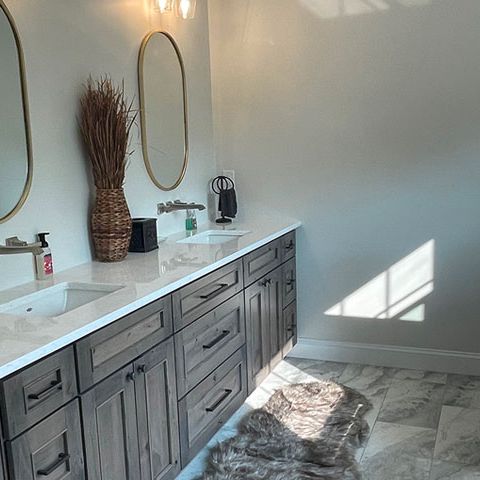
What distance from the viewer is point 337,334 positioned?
3600 millimetres

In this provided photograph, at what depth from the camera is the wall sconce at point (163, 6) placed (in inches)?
118

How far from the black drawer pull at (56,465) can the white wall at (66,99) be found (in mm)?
728

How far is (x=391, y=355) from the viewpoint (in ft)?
11.4

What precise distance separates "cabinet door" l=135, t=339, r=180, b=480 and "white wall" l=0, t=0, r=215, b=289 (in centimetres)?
59

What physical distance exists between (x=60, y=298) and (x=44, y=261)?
178mm

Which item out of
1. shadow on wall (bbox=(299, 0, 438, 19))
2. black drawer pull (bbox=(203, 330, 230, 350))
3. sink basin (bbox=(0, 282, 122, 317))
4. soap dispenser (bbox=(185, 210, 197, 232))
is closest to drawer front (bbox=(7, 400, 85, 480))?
sink basin (bbox=(0, 282, 122, 317))

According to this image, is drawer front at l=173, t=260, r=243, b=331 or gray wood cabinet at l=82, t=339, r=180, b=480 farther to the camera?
drawer front at l=173, t=260, r=243, b=331

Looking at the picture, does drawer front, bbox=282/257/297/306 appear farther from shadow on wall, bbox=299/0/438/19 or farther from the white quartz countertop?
shadow on wall, bbox=299/0/438/19

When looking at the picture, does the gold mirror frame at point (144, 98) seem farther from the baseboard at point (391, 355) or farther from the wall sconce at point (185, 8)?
the baseboard at point (391, 355)

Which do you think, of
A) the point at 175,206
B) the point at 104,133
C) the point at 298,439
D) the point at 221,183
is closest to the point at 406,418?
the point at 298,439

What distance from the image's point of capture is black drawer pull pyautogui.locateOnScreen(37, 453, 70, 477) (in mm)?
1549

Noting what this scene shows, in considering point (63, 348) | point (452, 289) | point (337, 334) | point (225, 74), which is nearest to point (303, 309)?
point (337, 334)

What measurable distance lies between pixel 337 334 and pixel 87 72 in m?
2.10

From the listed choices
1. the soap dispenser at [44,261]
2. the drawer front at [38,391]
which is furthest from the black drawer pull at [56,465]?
the soap dispenser at [44,261]
